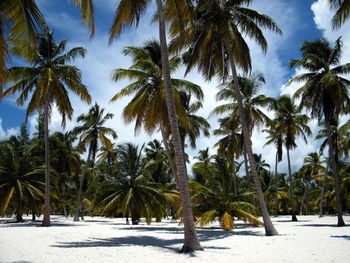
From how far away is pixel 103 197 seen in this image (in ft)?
78.2

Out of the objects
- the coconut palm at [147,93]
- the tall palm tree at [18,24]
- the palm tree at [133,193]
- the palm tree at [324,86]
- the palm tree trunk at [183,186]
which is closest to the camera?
the tall palm tree at [18,24]

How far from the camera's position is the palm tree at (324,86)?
65.0 feet

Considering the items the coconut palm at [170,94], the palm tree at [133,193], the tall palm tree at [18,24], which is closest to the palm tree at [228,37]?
the coconut palm at [170,94]

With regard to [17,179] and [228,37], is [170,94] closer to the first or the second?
[228,37]

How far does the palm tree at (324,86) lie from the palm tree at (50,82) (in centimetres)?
1555

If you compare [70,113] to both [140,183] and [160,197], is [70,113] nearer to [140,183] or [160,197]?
[140,183]

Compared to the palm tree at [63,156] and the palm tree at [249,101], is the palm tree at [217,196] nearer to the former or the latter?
the palm tree at [249,101]

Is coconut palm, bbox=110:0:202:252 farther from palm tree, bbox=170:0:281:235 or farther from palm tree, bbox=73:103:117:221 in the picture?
palm tree, bbox=73:103:117:221

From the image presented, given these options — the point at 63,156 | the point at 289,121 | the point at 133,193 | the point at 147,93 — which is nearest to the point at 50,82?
the point at 147,93

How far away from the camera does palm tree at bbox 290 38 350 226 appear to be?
19797 millimetres

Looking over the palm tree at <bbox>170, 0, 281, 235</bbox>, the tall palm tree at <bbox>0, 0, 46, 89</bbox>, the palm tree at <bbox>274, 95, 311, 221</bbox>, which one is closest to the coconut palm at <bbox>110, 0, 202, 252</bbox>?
the palm tree at <bbox>170, 0, 281, 235</bbox>

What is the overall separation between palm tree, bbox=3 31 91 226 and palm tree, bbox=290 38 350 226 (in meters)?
15.5

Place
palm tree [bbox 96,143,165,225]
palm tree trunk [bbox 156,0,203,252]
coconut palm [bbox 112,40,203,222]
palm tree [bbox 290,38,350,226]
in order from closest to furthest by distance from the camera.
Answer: palm tree trunk [bbox 156,0,203,252] → coconut palm [bbox 112,40,203,222] → palm tree [bbox 290,38,350,226] → palm tree [bbox 96,143,165,225]

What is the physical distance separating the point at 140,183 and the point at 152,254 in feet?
50.9
